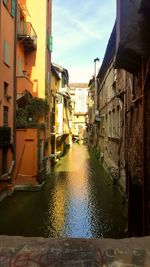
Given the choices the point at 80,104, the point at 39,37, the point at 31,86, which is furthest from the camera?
the point at 80,104

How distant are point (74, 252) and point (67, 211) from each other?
34.5ft

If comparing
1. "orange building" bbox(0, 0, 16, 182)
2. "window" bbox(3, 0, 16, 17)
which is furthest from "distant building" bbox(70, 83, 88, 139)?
"window" bbox(3, 0, 16, 17)

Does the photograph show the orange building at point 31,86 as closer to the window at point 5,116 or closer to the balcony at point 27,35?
the balcony at point 27,35

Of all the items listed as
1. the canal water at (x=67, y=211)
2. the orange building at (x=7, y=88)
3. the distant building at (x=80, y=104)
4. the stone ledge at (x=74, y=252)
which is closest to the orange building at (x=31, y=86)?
the orange building at (x=7, y=88)

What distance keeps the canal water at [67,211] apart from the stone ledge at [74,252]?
7.30 m

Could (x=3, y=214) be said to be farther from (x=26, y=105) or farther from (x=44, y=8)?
(x=44, y=8)

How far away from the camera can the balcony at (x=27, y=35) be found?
19.1m

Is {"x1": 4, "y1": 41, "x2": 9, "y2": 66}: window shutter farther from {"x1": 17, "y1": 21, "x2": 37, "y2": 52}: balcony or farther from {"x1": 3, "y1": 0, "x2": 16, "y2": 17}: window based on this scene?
{"x1": 17, "y1": 21, "x2": 37, "y2": 52}: balcony

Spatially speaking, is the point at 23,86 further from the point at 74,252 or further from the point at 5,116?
the point at 74,252

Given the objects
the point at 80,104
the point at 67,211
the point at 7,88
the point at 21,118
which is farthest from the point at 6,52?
the point at 80,104

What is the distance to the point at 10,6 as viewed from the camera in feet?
52.9

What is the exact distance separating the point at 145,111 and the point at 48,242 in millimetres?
4891

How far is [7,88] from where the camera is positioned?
1605 cm

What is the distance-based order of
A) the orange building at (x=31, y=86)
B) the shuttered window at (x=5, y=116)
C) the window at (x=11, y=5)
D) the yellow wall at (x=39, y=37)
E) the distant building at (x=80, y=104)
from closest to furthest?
the window at (x=11, y=5) < the shuttered window at (x=5, y=116) < the orange building at (x=31, y=86) < the yellow wall at (x=39, y=37) < the distant building at (x=80, y=104)
